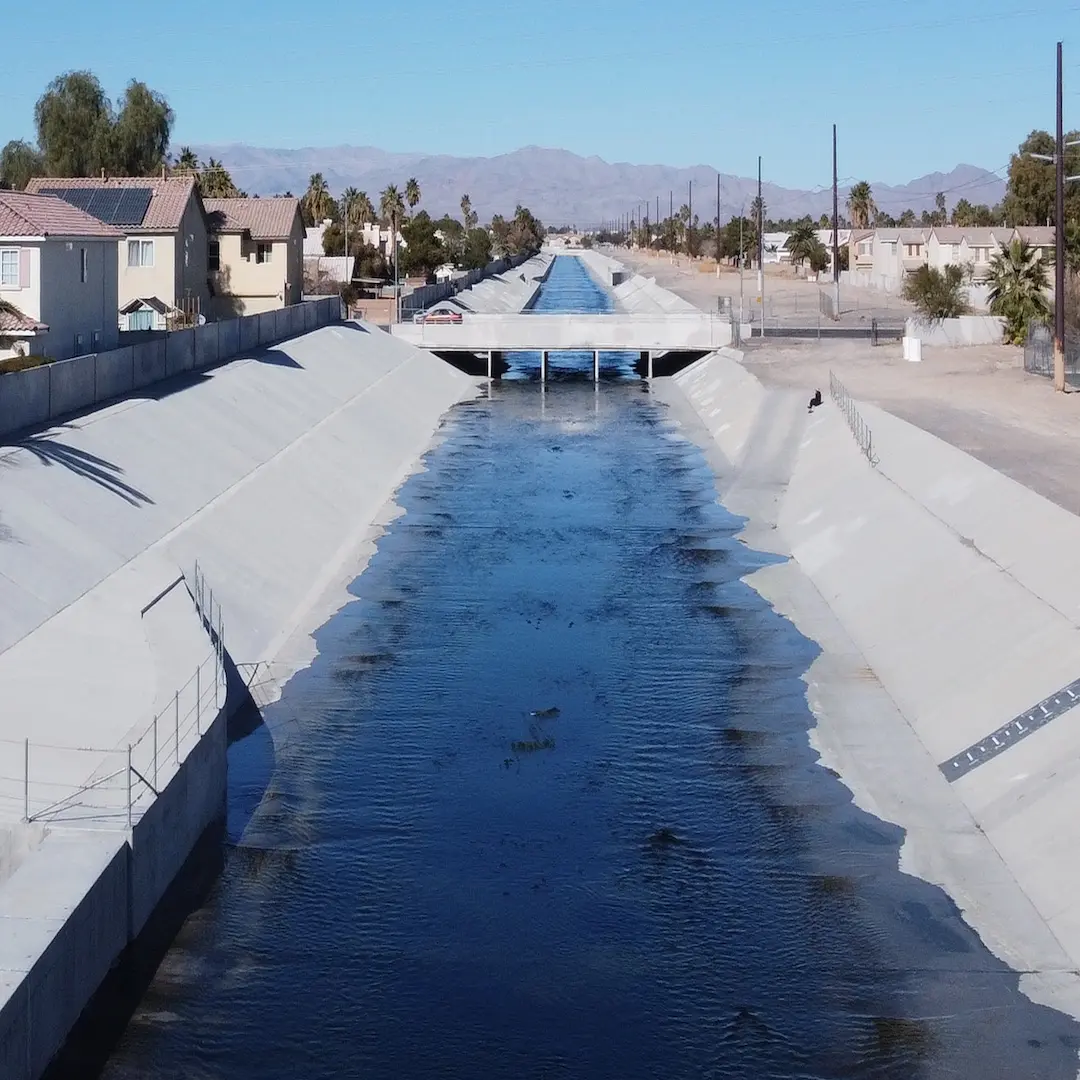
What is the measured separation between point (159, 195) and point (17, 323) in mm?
28360

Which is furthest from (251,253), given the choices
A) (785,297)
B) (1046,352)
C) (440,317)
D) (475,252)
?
(475,252)

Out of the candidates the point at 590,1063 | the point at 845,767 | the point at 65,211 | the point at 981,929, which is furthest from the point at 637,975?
the point at 65,211

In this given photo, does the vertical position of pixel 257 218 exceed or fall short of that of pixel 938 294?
it exceeds it

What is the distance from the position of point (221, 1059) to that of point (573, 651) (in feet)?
56.2

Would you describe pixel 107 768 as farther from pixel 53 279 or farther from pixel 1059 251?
pixel 1059 251

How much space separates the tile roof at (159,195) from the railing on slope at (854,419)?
93.9ft

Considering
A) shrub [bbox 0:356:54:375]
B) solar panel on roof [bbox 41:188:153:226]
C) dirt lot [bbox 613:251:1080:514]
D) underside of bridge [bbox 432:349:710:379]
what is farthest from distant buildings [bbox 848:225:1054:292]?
shrub [bbox 0:356:54:375]

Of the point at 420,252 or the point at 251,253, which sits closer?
the point at 251,253

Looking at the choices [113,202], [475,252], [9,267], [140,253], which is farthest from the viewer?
[475,252]

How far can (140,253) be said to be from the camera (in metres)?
73.6

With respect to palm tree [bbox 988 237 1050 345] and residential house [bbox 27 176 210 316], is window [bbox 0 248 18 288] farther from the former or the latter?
palm tree [bbox 988 237 1050 345]

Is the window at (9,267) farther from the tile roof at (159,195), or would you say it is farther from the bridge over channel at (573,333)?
the bridge over channel at (573,333)

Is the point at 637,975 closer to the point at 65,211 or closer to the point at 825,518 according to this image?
the point at 825,518

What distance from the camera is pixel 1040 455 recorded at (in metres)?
43.3
